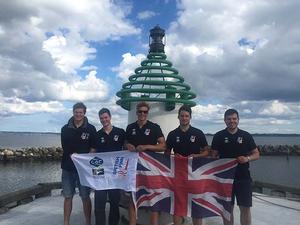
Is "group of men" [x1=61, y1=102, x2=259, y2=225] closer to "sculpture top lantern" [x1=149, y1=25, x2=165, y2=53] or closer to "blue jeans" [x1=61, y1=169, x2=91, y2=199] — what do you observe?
"blue jeans" [x1=61, y1=169, x2=91, y2=199]

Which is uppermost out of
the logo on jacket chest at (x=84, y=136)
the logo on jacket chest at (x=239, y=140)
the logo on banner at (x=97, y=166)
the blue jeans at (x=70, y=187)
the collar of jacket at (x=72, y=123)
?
the collar of jacket at (x=72, y=123)

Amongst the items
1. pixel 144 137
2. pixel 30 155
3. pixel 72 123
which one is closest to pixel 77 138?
pixel 72 123

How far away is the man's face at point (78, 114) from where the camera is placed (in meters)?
6.02

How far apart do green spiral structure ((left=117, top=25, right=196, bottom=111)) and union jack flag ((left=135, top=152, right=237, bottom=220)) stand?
4.98 ft

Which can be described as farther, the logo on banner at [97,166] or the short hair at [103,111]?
the logo on banner at [97,166]

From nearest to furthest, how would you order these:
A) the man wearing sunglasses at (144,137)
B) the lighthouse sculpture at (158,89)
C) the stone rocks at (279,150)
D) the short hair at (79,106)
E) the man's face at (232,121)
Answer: the man's face at (232,121) < the man wearing sunglasses at (144,137) < the short hair at (79,106) < the lighthouse sculpture at (158,89) < the stone rocks at (279,150)

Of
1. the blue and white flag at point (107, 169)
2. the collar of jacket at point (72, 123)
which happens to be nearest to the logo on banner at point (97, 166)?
the blue and white flag at point (107, 169)

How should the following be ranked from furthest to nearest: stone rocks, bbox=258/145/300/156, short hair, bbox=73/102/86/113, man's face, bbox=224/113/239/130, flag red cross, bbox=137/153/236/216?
1. stone rocks, bbox=258/145/300/156
2. short hair, bbox=73/102/86/113
3. flag red cross, bbox=137/153/236/216
4. man's face, bbox=224/113/239/130

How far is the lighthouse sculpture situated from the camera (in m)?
7.22

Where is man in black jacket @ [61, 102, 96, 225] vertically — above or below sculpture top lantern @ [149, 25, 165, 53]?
below

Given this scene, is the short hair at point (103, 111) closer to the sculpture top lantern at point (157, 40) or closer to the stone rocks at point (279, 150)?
the sculpture top lantern at point (157, 40)

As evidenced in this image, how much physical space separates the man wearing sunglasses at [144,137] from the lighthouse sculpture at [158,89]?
130cm

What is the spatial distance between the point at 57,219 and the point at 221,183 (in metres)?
3.20

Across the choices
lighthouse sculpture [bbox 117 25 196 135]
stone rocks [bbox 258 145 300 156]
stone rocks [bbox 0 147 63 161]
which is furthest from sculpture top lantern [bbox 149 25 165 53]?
stone rocks [bbox 258 145 300 156]
